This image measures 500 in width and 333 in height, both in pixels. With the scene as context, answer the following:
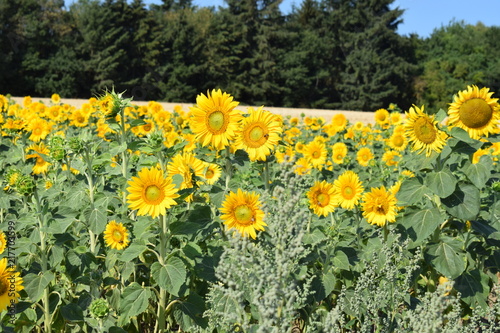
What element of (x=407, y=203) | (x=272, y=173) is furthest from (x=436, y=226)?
(x=272, y=173)

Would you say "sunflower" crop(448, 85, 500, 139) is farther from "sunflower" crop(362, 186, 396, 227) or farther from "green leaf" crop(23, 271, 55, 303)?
"green leaf" crop(23, 271, 55, 303)

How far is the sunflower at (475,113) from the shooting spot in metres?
3.52

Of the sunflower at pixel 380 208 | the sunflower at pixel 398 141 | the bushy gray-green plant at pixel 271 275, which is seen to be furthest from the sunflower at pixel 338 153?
the bushy gray-green plant at pixel 271 275

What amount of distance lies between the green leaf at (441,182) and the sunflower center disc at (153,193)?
1590 millimetres

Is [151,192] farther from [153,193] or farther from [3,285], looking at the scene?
[3,285]

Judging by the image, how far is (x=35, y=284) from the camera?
2.96 metres

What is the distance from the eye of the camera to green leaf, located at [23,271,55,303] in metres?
2.93

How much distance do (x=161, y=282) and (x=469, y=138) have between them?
193 centimetres

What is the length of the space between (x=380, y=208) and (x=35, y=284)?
2.11 meters

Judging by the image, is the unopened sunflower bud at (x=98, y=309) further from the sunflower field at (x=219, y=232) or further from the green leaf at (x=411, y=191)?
the green leaf at (x=411, y=191)

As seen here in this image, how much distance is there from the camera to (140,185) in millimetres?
2836

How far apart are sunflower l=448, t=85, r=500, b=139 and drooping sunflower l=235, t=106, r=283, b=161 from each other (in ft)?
3.88

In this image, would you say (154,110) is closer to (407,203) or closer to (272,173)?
(272,173)

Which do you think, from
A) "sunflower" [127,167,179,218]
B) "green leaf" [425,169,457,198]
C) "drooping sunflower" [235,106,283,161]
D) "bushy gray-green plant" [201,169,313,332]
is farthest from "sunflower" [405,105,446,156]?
"sunflower" [127,167,179,218]
